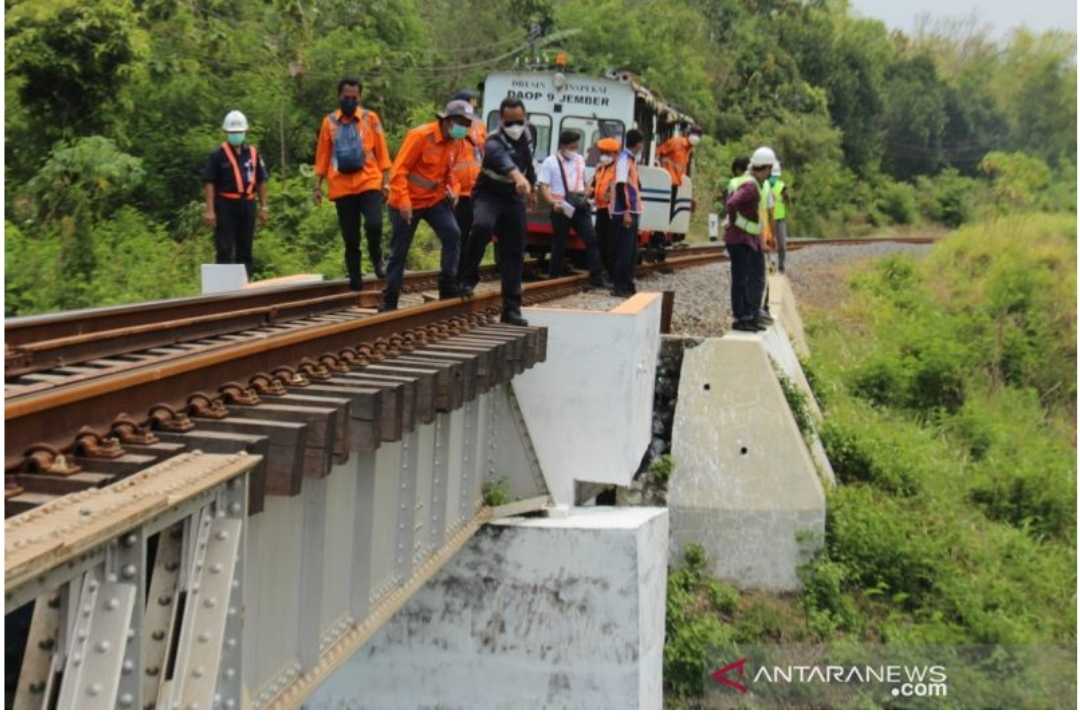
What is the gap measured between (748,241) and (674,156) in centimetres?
681

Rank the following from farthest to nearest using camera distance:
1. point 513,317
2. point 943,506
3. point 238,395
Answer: point 943,506, point 513,317, point 238,395

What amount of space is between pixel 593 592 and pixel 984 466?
33.5 ft

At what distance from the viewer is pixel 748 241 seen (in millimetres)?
11977

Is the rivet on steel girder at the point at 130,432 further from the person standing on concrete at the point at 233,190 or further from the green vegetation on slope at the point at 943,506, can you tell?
the person standing on concrete at the point at 233,190

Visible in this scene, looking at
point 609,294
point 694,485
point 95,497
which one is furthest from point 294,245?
point 95,497

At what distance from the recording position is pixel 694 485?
39.3ft

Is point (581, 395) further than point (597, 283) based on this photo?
No

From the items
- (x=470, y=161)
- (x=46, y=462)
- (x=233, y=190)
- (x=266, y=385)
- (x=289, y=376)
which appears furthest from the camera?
(x=233, y=190)

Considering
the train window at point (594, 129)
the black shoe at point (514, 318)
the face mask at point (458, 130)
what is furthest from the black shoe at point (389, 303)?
the train window at point (594, 129)

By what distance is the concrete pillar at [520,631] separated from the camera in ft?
28.8

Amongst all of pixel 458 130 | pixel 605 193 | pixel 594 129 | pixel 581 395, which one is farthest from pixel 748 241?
pixel 594 129

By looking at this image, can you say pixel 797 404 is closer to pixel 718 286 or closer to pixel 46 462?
pixel 718 286

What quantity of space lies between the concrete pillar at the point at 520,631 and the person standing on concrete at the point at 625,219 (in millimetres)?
4736
